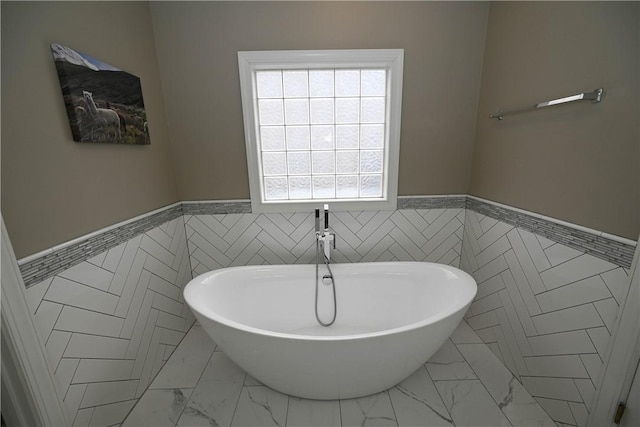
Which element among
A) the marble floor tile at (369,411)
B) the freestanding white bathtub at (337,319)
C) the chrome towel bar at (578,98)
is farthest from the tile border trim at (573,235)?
the marble floor tile at (369,411)

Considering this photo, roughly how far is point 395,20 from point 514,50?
748mm

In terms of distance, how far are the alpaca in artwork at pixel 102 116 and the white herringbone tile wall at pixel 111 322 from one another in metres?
0.63

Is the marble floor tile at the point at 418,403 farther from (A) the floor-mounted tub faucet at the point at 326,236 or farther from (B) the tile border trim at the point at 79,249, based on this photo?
(B) the tile border trim at the point at 79,249

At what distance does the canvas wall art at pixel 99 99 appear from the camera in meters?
1.00

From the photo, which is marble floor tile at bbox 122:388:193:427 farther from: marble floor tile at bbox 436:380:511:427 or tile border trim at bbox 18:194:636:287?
marble floor tile at bbox 436:380:511:427

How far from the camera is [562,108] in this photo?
1.11 metres

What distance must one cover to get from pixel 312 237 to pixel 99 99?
4.84 feet

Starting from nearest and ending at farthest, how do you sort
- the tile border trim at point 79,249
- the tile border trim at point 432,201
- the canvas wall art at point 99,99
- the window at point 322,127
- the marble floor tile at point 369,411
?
the tile border trim at point 79,249 < the canvas wall art at point 99,99 < the marble floor tile at point 369,411 < the window at point 322,127 < the tile border trim at point 432,201

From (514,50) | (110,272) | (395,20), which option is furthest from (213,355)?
(514,50)

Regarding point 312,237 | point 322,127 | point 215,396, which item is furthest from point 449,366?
point 322,127

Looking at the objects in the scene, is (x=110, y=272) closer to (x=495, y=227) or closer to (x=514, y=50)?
(x=495, y=227)

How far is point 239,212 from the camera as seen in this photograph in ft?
6.08

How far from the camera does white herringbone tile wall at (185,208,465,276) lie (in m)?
1.88

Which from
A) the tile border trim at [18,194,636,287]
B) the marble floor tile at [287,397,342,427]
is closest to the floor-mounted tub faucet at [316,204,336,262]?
the tile border trim at [18,194,636,287]
